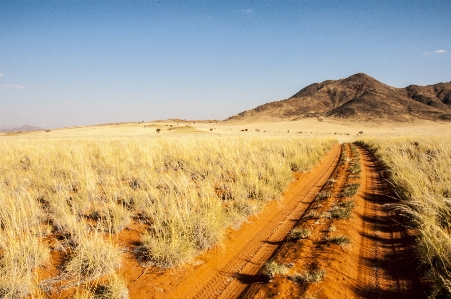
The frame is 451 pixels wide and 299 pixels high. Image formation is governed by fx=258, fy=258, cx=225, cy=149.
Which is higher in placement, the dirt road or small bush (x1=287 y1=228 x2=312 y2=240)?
small bush (x1=287 y1=228 x2=312 y2=240)

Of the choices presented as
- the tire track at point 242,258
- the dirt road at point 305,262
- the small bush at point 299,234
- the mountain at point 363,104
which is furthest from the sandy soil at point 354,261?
the mountain at point 363,104

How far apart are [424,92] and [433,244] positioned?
148434mm

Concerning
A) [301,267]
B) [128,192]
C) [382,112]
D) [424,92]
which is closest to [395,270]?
[301,267]

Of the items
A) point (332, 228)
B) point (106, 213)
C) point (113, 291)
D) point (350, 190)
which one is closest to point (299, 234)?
point (332, 228)

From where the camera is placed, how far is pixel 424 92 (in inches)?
4692

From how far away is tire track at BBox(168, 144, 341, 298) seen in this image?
12.0 ft

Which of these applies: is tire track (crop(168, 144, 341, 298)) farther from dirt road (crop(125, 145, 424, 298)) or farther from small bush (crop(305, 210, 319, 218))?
small bush (crop(305, 210, 319, 218))

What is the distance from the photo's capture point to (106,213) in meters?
5.46

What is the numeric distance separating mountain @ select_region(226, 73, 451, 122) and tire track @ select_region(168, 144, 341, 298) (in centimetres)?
9193

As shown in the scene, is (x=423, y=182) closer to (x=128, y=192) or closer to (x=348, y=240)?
(x=348, y=240)

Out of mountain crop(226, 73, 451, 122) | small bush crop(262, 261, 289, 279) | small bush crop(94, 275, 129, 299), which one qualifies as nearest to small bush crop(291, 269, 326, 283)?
small bush crop(262, 261, 289, 279)

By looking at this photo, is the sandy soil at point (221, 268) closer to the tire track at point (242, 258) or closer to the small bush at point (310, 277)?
the tire track at point (242, 258)

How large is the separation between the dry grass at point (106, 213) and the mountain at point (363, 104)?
91.1 meters

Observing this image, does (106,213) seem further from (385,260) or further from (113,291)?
(385,260)
